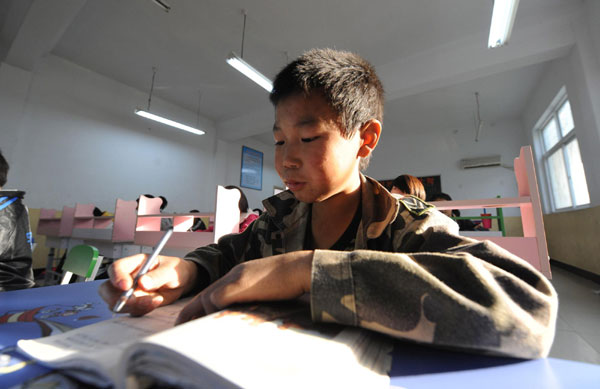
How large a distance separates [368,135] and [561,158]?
6.21m

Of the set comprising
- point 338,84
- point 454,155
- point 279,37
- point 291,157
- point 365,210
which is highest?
point 279,37

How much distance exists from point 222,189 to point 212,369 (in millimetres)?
1972

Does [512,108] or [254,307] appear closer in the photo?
Result: [254,307]

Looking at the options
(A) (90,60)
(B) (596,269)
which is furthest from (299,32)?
(B) (596,269)

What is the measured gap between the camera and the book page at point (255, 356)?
0.67 ft

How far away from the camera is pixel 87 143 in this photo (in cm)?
512

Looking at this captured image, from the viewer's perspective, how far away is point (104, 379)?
0.80 feet

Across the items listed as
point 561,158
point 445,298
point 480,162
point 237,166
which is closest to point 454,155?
point 480,162

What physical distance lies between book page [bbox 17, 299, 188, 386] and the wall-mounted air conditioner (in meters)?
8.03

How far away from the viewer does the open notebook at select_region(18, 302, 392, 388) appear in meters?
0.21

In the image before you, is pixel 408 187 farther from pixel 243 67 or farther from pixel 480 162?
pixel 480 162

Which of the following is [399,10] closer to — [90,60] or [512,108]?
[512,108]

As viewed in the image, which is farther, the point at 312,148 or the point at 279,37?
the point at 279,37

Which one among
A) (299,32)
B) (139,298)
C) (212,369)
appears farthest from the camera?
(299,32)
